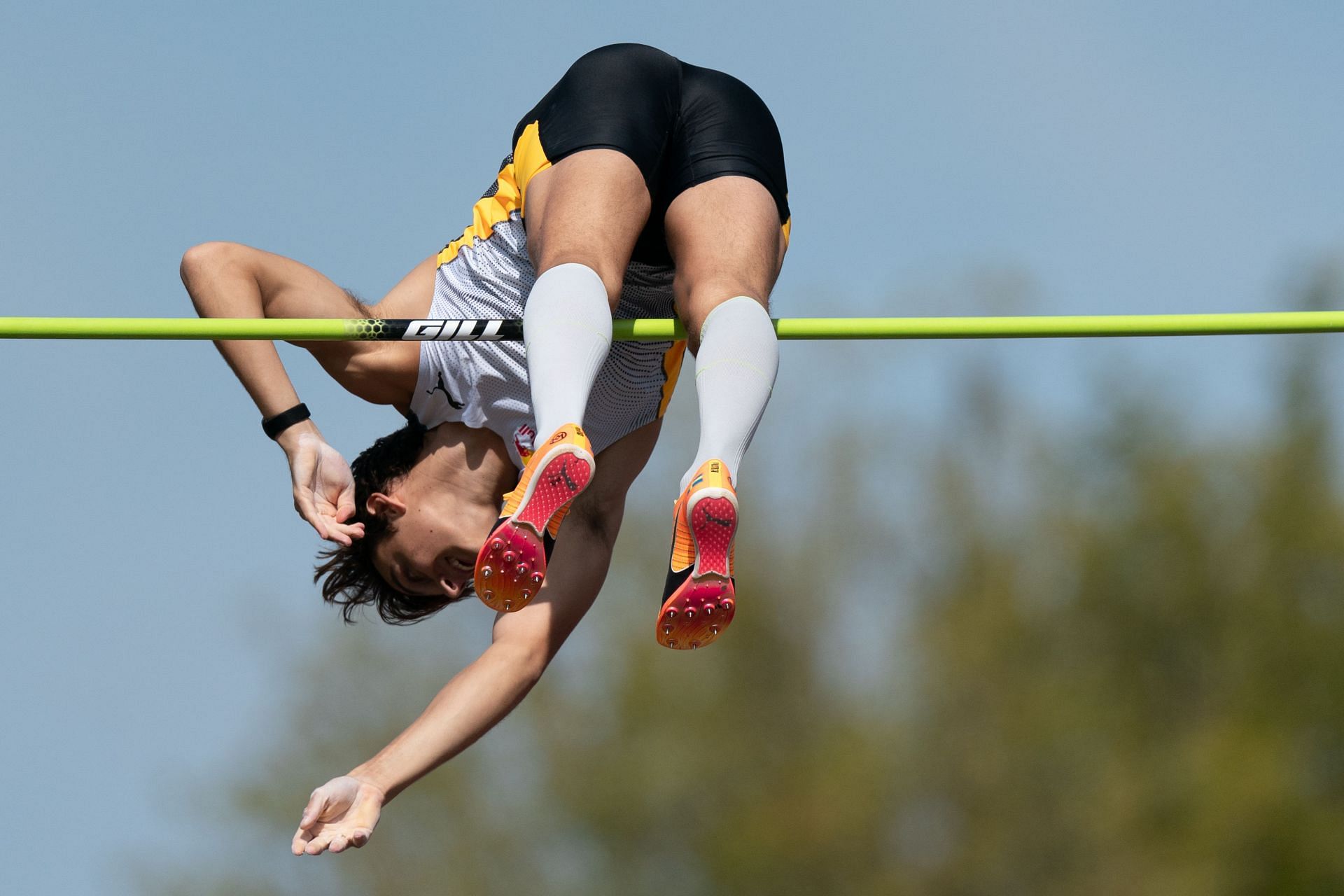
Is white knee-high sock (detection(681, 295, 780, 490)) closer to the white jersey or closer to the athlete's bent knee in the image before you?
the white jersey

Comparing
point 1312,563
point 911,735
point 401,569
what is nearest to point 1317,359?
point 1312,563

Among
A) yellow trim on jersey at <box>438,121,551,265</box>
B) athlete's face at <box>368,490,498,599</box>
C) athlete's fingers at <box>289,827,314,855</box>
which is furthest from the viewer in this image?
athlete's face at <box>368,490,498,599</box>

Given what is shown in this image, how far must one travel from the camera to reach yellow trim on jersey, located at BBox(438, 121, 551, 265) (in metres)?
3.62

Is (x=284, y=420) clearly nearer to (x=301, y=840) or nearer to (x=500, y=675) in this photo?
(x=500, y=675)

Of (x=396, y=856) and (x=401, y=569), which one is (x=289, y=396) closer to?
(x=401, y=569)

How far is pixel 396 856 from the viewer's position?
47.1ft

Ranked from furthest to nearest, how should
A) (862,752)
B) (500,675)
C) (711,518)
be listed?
(862,752), (500,675), (711,518)

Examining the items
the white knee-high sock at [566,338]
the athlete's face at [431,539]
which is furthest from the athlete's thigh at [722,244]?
the athlete's face at [431,539]

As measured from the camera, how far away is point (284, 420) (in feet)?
12.3

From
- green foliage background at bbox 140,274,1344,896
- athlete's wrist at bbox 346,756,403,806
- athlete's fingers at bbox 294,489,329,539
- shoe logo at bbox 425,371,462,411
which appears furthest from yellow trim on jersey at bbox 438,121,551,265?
green foliage background at bbox 140,274,1344,896

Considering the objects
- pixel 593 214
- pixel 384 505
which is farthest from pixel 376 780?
pixel 593 214

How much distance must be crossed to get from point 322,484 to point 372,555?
397 millimetres

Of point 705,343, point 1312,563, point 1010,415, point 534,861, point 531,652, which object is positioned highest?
point 1010,415

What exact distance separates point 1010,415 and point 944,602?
6.22 feet
